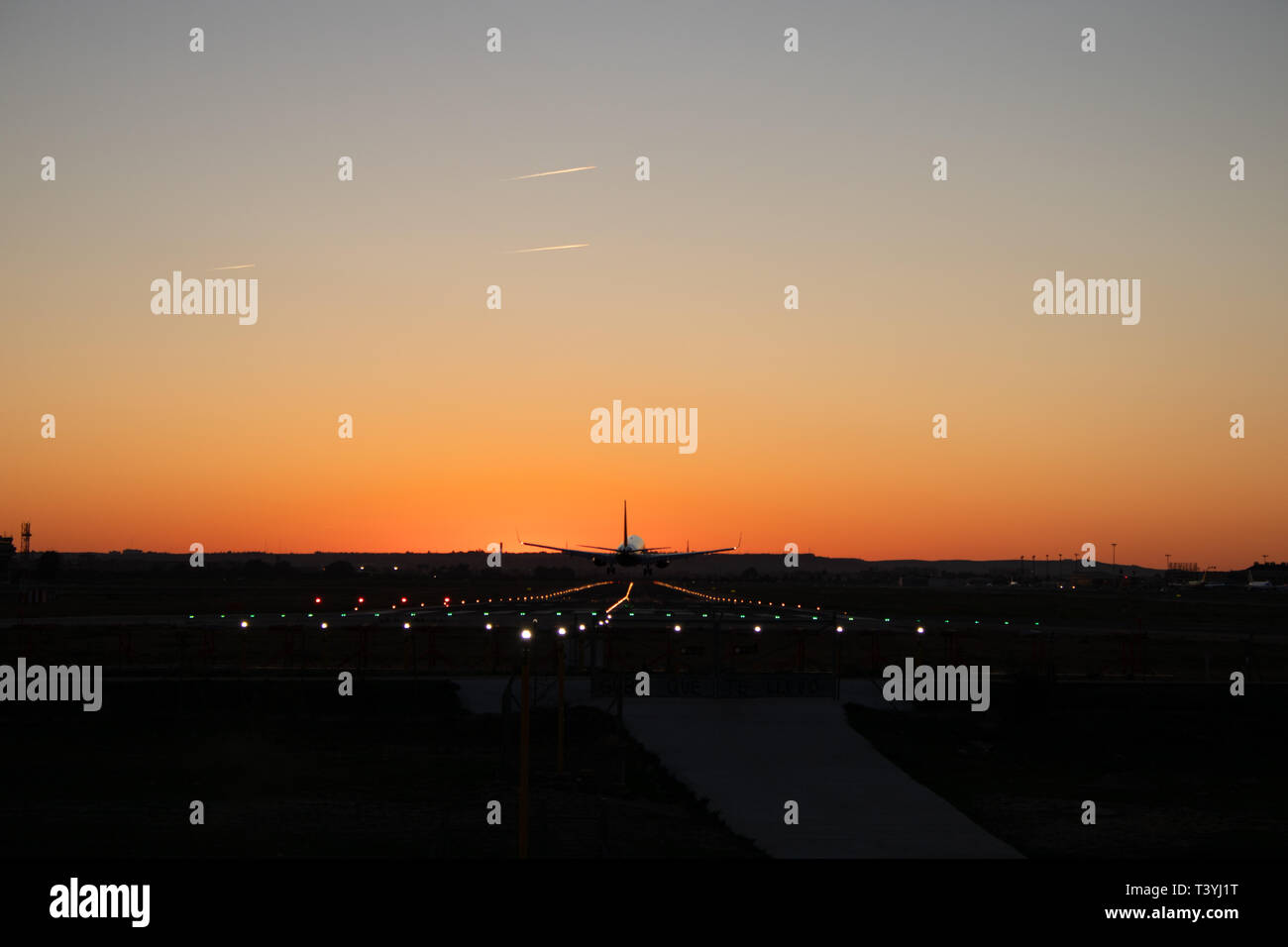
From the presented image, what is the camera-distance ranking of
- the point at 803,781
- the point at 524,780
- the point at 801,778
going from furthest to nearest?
1. the point at 801,778
2. the point at 803,781
3. the point at 524,780

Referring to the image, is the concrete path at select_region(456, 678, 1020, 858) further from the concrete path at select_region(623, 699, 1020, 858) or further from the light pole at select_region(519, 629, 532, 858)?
the light pole at select_region(519, 629, 532, 858)

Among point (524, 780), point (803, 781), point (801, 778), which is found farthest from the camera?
point (801, 778)

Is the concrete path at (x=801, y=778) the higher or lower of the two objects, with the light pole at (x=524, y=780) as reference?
lower

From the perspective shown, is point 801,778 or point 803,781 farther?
point 801,778

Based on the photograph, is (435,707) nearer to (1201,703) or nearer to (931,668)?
(931,668)

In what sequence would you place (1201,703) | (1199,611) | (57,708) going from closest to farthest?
(57,708)
(1201,703)
(1199,611)

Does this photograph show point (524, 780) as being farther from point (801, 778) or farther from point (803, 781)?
point (801, 778)

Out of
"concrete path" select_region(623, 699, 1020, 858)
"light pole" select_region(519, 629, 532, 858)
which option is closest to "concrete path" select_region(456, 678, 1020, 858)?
"concrete path" select_region(623, 699, 1020, 858)

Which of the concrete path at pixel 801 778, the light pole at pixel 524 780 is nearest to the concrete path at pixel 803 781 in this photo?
the concrete path at pixel 801 778

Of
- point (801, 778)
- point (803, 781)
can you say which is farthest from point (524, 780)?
point (801, 778)

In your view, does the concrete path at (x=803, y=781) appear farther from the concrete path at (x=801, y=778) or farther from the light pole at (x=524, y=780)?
the light pole at (x=524, y=780)
